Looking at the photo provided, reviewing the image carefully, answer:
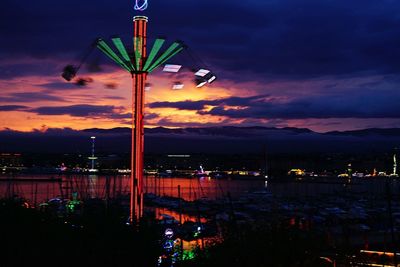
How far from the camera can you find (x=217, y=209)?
231ft

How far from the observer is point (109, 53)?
21.2 meters

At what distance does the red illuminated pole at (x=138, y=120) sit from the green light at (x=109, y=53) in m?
0.47

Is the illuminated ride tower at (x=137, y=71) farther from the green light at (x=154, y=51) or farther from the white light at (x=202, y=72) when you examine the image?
the white light at (x=202, y=72)

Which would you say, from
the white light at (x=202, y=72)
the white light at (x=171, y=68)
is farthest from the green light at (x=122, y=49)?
the white light at (x=202, y=72)

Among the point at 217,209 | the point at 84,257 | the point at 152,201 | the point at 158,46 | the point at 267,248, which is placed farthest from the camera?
the point at 152,201

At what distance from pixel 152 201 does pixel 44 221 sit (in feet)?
214

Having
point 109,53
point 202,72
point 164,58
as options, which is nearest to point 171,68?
point 202,72

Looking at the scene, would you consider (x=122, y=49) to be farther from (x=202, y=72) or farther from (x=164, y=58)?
(x=202, y=72)

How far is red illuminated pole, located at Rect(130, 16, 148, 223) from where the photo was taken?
21.1m

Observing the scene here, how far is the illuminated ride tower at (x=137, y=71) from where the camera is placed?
2112 centimetres

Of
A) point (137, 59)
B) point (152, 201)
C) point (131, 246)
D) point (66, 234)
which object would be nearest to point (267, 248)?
point (131, 246)

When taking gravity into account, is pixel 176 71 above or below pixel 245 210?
above

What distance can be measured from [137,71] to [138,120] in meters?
1.77

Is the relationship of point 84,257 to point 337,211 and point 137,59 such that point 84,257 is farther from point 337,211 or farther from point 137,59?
point 337,211
